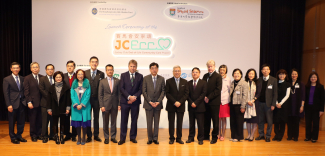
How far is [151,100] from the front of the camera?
13.7ft

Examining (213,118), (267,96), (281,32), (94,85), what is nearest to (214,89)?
(213,118)

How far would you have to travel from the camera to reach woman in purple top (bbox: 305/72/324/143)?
15.0ft

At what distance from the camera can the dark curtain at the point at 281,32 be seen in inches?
245

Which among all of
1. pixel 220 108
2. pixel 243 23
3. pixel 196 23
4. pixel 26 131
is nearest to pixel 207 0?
pixel 196 23

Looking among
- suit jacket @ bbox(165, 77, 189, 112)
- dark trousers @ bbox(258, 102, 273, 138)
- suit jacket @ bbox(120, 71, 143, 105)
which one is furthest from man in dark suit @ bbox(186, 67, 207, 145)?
dark trousers @ bbox(258, 102, 273, 138)

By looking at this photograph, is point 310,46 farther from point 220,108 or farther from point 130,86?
point 130,86

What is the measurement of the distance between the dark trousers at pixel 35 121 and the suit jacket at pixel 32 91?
0.17m

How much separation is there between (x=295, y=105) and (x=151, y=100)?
9.87 feet

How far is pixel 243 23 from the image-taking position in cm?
579

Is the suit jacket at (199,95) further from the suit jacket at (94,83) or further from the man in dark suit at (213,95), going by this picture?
the suit jacket at (94,83)

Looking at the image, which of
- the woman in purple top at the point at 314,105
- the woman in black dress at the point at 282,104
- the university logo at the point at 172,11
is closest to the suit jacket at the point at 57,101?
the university logo at the point at 172,11

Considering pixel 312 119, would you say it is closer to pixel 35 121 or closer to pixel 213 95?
pixel 213 95

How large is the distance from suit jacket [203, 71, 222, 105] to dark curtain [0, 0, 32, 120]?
4918mm

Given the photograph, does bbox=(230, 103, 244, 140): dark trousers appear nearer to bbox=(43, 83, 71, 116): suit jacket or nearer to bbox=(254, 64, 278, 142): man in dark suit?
bbox=(254, 64, 278, 142): man in dark suit
